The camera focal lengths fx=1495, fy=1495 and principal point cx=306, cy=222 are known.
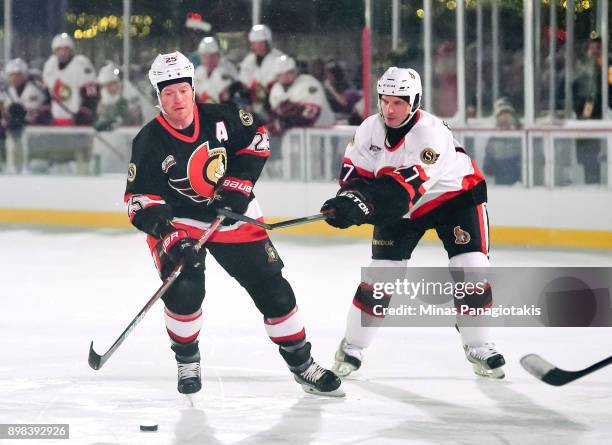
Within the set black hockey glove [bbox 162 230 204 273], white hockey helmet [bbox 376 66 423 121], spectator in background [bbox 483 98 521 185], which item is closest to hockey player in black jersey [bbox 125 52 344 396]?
black hockey glove [bbox 162 230 204 273]

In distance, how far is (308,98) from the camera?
32.1ft

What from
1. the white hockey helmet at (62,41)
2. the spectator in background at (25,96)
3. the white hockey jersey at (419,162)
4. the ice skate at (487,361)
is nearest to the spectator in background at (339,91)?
the white hockey helmet at (62,41)

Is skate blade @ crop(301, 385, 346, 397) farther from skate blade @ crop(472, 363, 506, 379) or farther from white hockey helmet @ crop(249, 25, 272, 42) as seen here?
white hockey helmet @ crop(249, 25, 272, 42)

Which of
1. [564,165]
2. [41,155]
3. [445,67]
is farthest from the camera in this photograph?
[41,155]

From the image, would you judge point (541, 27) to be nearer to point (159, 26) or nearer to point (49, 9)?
point (159, 26)

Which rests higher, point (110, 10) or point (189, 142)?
point (110, 10)

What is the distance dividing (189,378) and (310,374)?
0.37 m

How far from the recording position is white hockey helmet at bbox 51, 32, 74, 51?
1066 cm

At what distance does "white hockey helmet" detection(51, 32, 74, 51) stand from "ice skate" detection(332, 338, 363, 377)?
6159mm

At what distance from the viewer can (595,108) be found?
8828mm

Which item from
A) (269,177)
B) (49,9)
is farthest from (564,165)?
(49,9)

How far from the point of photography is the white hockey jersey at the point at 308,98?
9.71 m

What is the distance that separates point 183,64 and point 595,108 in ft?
15.9

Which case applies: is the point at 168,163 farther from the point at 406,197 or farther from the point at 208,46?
the point at 208,46
